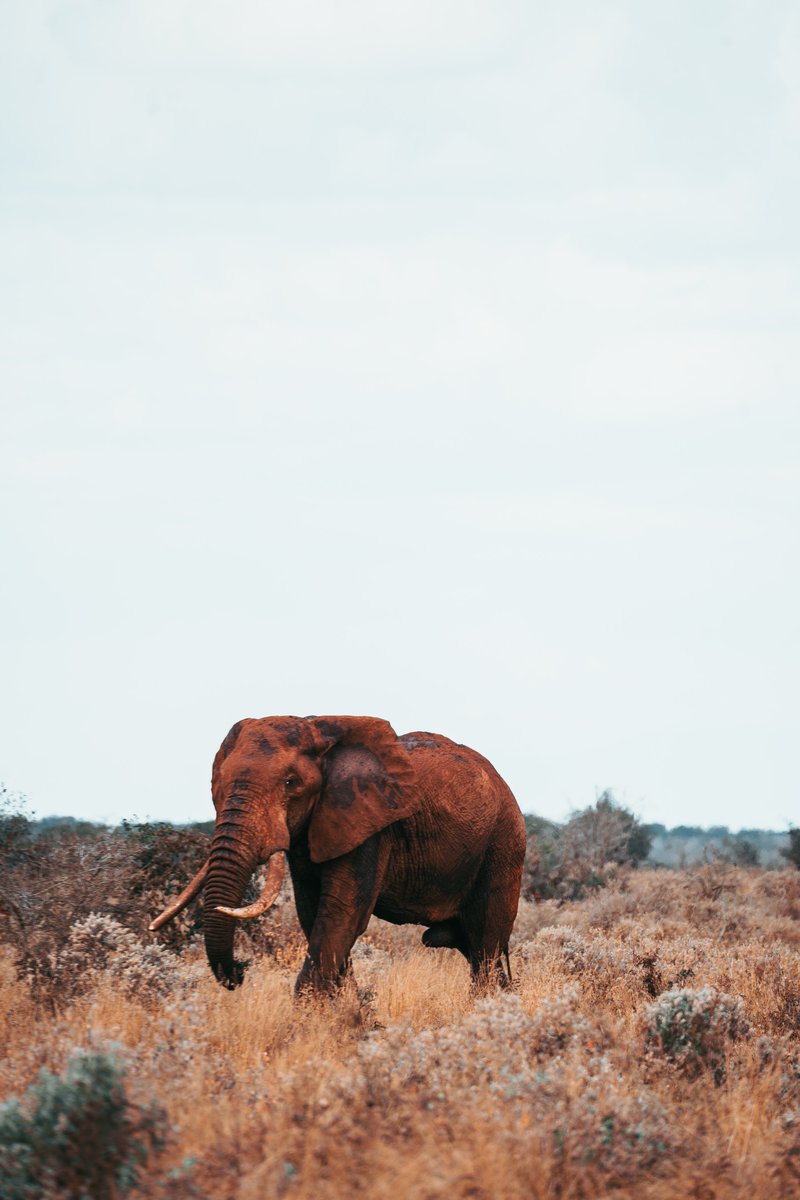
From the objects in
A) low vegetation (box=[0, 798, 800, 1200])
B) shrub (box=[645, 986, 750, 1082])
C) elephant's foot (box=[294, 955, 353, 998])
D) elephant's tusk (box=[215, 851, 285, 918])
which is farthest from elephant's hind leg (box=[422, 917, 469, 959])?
shrub (box=[645, 986, 750, 1082])

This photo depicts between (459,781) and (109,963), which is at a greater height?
(459,781)

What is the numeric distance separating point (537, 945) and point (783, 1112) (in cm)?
807

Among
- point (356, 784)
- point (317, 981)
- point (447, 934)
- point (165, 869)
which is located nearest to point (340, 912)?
point (317, 981)

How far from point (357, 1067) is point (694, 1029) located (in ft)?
9.43

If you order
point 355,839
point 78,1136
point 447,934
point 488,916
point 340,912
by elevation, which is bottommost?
point 78,1136

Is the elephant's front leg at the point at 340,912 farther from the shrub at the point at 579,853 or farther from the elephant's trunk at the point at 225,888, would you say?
the shrub at the point at 579,853

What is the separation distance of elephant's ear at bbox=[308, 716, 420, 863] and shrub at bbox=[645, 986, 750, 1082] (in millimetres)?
2486

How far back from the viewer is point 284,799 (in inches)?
376

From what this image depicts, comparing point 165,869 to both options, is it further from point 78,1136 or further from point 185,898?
point 78,1136

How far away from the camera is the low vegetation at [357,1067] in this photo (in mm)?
5578

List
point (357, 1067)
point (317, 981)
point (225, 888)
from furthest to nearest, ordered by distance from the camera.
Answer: point (317, 981) < point (225, 888) < point (357, 1067)

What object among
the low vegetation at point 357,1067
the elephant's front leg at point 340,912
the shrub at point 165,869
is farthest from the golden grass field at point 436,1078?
the shrub at point 165,869

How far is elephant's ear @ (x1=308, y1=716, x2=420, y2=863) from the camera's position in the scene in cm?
991

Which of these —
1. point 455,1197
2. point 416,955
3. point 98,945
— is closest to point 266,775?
point 98,945
